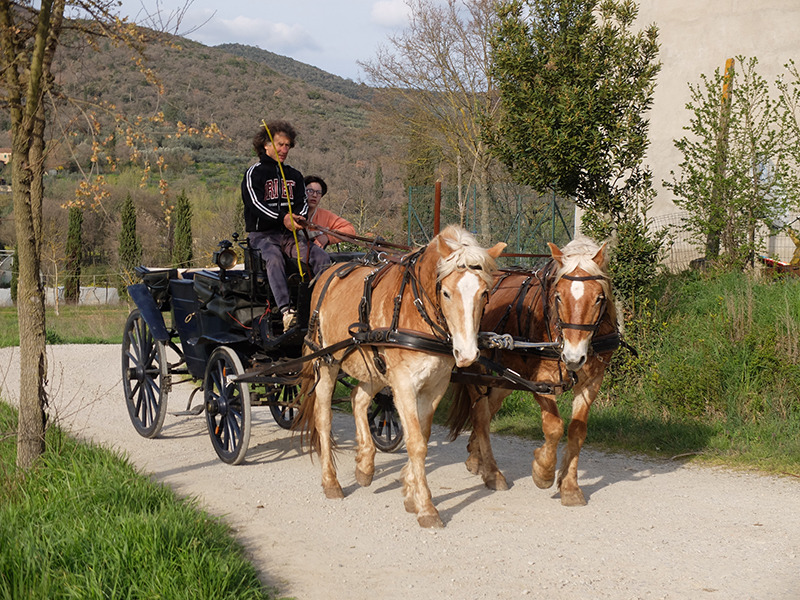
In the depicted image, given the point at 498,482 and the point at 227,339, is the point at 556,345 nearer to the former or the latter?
the point at 498,482

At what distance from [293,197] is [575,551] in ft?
12.3

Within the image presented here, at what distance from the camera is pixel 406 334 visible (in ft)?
15.7

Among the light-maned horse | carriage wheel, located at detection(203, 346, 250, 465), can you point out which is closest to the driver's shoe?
the light-maned horse

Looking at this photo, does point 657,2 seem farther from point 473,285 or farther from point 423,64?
point 423,64

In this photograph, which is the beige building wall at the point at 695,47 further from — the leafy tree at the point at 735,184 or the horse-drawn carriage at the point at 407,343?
the horse-drawn carriage at the point at 407,343

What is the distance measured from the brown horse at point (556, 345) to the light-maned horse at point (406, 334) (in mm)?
592

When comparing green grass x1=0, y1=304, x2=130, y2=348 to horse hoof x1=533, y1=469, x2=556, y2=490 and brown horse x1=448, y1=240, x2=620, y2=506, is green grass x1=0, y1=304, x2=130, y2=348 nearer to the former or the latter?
brown horse x1=448, y1=240, x2=620, y2=506

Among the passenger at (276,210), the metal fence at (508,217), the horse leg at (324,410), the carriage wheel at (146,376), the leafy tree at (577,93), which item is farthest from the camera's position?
the metal fence at (508,217)

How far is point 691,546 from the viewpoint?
14.4 ft

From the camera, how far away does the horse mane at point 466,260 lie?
4.44 metres

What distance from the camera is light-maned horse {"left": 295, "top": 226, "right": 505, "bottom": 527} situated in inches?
175

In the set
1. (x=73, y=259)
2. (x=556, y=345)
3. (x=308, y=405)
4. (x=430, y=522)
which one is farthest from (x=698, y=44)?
(x=73, y=259)

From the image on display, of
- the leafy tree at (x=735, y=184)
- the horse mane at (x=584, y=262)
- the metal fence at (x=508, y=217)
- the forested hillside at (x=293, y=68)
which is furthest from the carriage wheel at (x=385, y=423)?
the forested hillside at (x=293, y=68)

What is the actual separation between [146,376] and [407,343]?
3875mm
